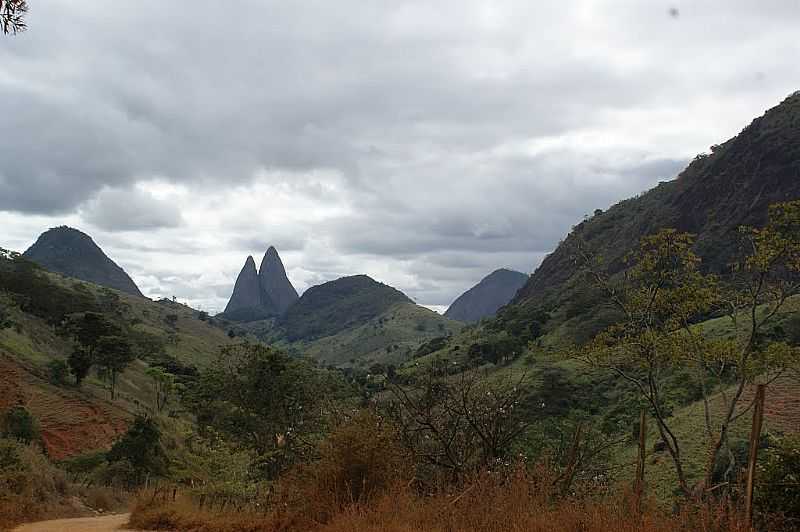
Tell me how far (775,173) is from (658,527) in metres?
98.6

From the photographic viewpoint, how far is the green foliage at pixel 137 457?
2733 cm

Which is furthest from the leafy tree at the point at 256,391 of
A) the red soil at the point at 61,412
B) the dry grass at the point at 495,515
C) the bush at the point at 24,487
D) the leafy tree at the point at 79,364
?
the dry grass at the point at 495,515

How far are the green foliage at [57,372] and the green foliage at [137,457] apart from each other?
49.6 feet

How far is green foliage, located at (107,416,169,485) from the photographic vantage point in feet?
89.7

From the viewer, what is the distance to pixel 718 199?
96.7m

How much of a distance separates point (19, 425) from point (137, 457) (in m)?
4.96

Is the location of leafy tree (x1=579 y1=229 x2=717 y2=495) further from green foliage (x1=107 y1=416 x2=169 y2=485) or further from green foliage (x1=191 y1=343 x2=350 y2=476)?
green foliage (x1=107 y1=416 x2=169 y2=485)

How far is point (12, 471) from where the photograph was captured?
13258mm

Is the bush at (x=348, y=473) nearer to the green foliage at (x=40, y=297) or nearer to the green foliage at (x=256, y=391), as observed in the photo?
the green foliage at (x=256, y=391)

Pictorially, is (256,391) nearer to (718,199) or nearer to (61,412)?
(61,412)

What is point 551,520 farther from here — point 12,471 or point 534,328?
point 534,328

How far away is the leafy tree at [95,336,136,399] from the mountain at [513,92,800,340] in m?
44.6

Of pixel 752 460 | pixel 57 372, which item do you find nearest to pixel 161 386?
pixel 57 372

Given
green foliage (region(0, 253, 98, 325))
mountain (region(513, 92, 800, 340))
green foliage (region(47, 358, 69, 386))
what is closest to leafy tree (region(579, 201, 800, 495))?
green foliage (region(47, 358, 69, 386))
